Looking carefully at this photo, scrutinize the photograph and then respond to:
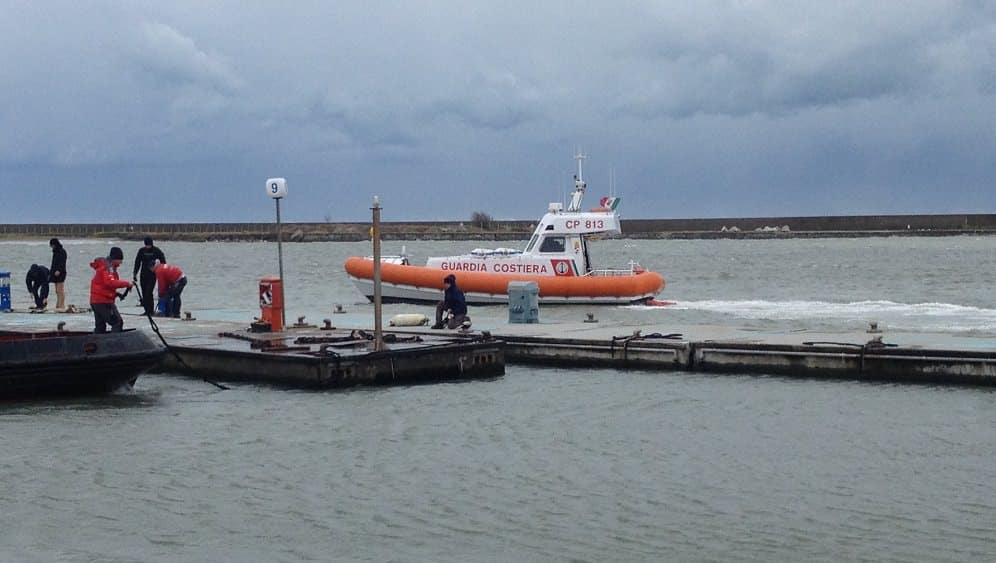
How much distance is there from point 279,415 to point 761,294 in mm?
32637

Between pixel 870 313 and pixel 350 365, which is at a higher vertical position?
A: pixel 350 365

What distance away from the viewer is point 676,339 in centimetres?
2089

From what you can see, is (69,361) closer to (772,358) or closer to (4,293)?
(772,358)

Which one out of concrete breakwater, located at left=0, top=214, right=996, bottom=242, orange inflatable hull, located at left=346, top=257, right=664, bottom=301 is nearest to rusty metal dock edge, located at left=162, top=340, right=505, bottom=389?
orange inflatable hull, located at left=346, top=257, right=664, bottom=301

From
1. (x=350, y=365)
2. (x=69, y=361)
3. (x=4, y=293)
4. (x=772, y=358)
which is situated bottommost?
(x=772, y=358)

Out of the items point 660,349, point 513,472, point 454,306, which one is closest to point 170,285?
point 454,306

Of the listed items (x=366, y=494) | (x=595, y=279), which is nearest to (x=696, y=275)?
(x=595, y=279)

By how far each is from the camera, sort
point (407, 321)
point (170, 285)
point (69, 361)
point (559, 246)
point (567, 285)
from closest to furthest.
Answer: point (69, 361) → point (407, 321) → point (170, 285) → point (567, 285) → point (559, 246)

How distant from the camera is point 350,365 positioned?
18109 millimetres

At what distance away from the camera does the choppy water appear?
1063 cm

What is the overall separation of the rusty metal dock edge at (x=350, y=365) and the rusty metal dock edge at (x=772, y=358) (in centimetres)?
154

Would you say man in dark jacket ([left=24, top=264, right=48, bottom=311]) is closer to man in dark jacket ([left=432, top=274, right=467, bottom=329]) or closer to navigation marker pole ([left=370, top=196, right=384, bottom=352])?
man in dark jacket ([left=432, top=274, right=467, bottom=329])

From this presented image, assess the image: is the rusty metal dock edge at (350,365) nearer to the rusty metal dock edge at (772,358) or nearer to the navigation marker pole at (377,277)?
the navigation marker pole at (377,277)

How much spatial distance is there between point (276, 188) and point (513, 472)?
9309mm
